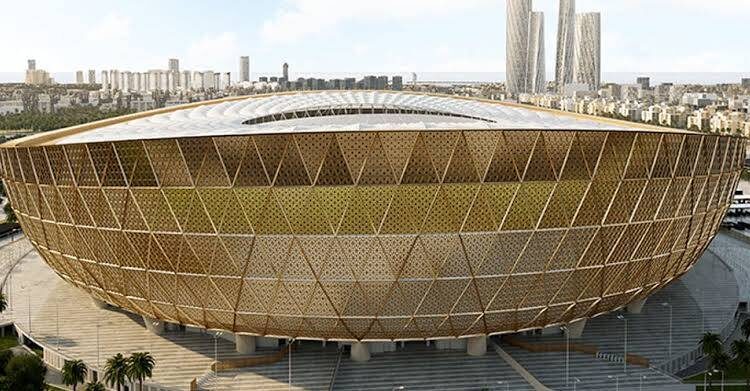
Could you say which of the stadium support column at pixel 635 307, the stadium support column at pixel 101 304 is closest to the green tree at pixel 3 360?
the stadium support column at pixel 101 304

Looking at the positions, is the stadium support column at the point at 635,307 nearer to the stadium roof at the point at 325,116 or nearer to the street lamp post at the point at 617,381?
the street lamp post at the point at 617,381

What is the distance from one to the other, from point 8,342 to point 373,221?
104 feet

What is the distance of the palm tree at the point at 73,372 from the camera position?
143 ft

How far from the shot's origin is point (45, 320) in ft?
182

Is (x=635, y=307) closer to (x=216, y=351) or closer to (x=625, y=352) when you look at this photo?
(x=625, y=352)

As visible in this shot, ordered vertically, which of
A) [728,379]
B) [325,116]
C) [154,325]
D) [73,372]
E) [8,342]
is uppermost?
[325,116]

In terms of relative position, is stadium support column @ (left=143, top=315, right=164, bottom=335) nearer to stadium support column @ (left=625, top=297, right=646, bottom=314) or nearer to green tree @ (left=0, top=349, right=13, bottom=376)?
green tree @ (left=0, top=349, right=13, bottom=376)

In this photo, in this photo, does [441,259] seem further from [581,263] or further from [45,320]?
[45,320]

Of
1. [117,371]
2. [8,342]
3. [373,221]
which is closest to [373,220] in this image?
[373,221]

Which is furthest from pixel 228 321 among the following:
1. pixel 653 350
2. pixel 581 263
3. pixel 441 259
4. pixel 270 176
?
pixel 653 350

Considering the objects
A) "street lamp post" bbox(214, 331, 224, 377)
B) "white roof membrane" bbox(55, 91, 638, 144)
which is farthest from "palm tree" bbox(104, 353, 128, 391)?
"white roof membrane" bbox(55, 91, 638, 144)

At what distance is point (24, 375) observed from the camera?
42906 millimetres

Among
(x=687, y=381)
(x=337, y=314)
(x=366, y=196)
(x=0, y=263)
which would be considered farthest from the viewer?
(x=0, y=263)

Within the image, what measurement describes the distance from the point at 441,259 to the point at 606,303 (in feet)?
45.0
